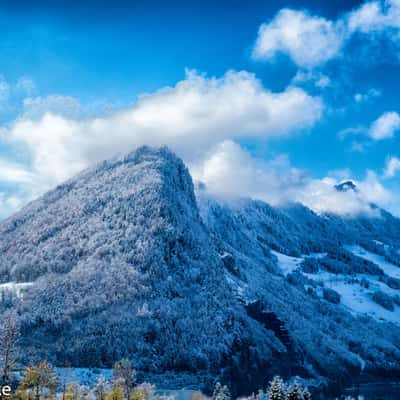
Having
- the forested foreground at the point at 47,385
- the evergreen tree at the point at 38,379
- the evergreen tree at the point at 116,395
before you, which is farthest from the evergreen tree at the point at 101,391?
the evergreen tree at the point at 38,379

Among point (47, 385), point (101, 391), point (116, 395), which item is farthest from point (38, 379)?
point (101, 391)

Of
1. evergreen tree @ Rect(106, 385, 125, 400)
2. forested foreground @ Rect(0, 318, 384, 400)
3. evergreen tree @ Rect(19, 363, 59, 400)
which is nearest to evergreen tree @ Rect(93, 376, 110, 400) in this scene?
forested foreground @ Rect(0, 318, 384, 400)

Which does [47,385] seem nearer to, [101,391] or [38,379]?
[38,379]

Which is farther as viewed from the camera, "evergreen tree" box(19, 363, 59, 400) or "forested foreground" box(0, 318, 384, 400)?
"evergreen tree" box(19, 363, 59, 400)

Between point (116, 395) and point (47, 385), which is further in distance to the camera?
point (116, 395)

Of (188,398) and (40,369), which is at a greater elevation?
(40,369)

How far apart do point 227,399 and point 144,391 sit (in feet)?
72.2

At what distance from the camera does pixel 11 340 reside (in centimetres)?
8294

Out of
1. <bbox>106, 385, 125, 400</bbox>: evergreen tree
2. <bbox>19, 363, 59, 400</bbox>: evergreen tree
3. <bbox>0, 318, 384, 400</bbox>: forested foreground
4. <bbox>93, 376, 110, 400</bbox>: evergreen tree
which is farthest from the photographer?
<bbox>93, 376, 110, 400</bbox>: evergreen tree

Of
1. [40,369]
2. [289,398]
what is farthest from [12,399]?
[289,398]

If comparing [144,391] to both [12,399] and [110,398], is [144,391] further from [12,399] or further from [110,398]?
[12,399]

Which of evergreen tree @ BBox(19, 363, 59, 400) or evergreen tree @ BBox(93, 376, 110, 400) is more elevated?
evergreen tree @ BBox(19, 363, 59, 400)

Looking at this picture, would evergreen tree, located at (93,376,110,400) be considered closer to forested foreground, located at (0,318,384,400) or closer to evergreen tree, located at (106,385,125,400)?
forested foreground, located at (0,318,384,400)

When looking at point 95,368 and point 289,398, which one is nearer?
point 289,398
